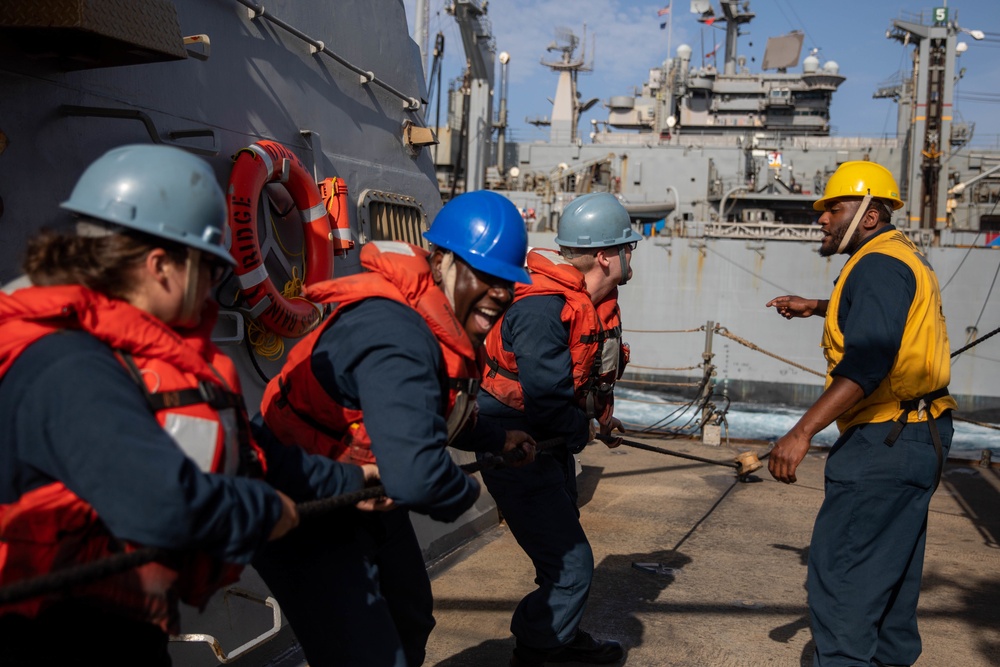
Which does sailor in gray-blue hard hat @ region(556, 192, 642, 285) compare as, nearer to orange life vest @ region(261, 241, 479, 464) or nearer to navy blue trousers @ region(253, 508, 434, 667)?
orange life vest @ region(261, 241, 479, 464)

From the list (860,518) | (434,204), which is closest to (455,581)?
(860,518)

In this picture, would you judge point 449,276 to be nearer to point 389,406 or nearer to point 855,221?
point 389,406

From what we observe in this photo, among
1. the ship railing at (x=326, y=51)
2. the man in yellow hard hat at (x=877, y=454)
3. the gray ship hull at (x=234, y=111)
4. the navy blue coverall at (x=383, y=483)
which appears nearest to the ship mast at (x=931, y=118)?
A: the ship railing at (x=326, y=51)

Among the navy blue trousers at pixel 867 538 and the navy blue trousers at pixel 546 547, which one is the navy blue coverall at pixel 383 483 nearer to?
the navy blue trousers at pixel 546 547

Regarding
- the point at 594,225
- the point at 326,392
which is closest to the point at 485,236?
the point at 326,392

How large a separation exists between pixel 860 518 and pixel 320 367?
1.97 m

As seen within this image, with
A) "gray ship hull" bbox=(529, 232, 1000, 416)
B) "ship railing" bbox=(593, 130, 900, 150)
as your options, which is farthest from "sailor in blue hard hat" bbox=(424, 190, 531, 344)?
"ship railing" bbox=(593, 130, 900, 150)

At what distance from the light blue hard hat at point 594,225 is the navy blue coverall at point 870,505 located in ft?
3.89

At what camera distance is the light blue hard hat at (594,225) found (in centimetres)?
383

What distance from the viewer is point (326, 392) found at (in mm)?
2107

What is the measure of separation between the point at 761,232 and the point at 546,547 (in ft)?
75.5

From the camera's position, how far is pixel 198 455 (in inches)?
58.8

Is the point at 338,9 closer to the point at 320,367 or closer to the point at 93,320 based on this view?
the point at 320,367

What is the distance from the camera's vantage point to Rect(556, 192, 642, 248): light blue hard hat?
3.83m
